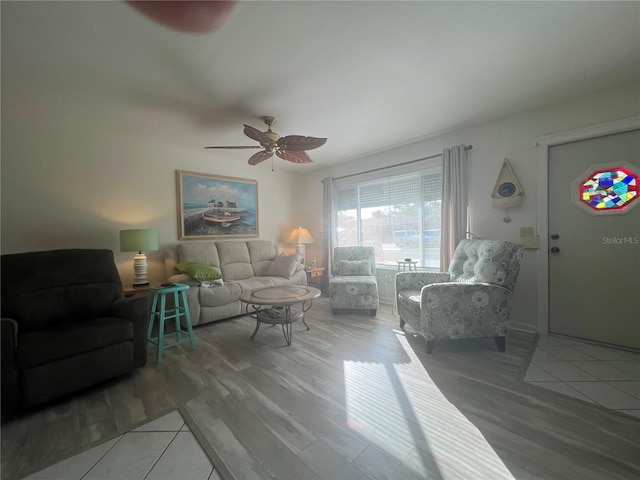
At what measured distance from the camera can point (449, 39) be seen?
165cm

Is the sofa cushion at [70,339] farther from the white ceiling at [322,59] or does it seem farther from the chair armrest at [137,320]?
the white ceiling at [322,59]

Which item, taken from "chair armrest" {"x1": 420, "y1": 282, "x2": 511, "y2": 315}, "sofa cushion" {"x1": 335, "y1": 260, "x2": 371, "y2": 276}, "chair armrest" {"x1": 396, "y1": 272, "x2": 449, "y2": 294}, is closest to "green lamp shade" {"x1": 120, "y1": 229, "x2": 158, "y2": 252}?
"sofa cushion" {"x1": 335, "y1": 260, "x2": 371, "y2": 276}

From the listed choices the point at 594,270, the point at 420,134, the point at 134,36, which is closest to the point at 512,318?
the point at 594,270

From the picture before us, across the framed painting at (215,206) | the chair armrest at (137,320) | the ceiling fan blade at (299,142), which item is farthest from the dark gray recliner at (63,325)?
the ceiling fan blade at (299,142)

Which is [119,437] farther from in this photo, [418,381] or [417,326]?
[417,326]

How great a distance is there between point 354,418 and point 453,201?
2.68 m

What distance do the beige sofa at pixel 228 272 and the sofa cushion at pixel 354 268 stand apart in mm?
697

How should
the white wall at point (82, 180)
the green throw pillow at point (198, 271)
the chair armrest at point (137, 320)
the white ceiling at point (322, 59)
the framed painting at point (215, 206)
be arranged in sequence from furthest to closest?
the framed painting at point (215, 206)
the green throw pillow at point (198, 271)
the white wall at point (82, 180)
the chair armrest at point (137, 320)
the white ceiling at point (322, 59)

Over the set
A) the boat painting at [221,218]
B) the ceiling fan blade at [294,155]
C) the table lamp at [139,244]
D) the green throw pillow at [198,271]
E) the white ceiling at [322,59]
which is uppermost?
the white ceiling at [322,59]

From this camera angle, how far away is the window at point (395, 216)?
3492 mm

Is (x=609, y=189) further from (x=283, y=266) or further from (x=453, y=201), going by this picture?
(x=283, y=266)

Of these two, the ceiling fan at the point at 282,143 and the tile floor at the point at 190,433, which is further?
the ceiling fan at the point at 282,143

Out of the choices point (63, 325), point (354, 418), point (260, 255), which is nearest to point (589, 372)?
point (354, 418)

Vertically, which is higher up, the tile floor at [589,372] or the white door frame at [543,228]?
the white door frame at [543,228]
